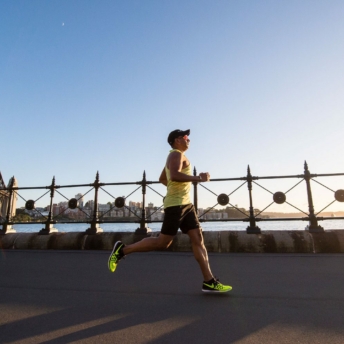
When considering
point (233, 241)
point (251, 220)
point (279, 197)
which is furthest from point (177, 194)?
point (279, 197)

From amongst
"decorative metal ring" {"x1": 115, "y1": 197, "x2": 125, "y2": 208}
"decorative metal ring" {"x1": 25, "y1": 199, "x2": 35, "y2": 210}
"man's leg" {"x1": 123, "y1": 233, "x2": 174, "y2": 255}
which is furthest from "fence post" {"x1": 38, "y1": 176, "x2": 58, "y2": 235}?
"man's leg" {"x1": 123, "y1": 233, "x2": 174, "y2": 255}

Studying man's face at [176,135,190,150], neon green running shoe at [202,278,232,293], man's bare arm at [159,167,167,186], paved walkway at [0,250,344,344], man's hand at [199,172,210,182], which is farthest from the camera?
man's bare arm at [159,167,167,186]

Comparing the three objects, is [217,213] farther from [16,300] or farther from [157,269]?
[16,300]

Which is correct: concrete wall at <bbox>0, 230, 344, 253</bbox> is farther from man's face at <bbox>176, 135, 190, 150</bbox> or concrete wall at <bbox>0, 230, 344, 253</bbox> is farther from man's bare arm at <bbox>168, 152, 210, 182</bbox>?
man's bare arm at <bbox>168, 152, 210, 182</bbox>

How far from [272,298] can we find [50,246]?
5.97 meters

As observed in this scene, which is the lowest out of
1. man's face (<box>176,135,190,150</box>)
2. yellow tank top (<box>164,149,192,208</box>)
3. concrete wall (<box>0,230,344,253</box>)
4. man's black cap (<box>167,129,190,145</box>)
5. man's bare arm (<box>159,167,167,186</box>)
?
concrete wall (<box>0,230,344,253</box>)

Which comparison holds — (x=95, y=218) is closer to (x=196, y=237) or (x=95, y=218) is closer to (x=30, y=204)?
(x=30, y=204)

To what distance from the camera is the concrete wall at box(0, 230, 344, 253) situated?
5.67 metres

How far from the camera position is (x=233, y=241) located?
6012 mm

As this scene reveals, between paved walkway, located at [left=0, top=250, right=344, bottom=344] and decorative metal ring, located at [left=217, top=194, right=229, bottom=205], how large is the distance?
3.03m

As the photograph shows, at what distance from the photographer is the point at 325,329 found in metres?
1.85

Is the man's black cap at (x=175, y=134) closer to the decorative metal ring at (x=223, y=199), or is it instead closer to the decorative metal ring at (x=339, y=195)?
the decorative metal ring at (x=223, y=199)

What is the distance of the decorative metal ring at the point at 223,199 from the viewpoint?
7.30m

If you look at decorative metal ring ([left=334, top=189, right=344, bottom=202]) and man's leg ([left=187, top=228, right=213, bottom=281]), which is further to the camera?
decorative metal ring ([left=334, top=189, right=344, bottom=202])
